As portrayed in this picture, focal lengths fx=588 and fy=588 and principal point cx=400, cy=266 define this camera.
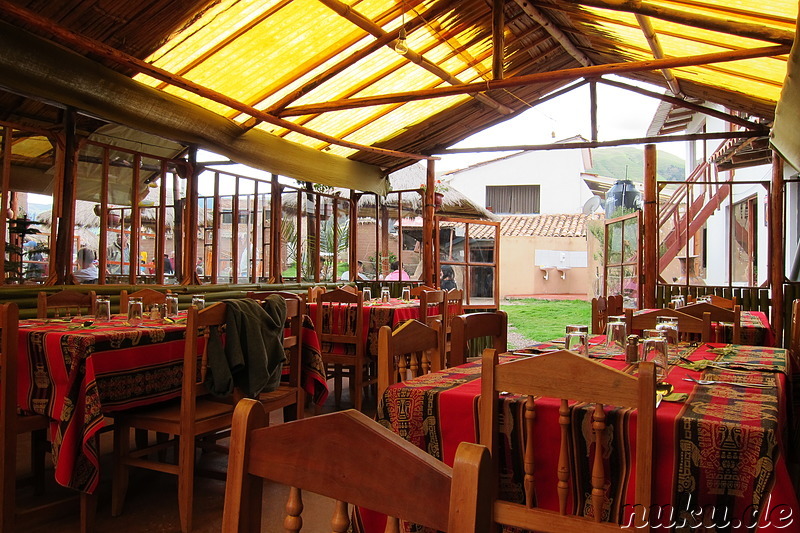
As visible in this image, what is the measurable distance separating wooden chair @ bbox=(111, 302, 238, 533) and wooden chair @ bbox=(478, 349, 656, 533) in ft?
5.00

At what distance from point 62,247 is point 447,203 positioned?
20.8 ft

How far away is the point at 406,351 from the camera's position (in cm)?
210

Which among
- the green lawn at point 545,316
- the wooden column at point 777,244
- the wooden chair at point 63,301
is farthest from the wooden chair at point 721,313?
the green lawn at point 545,316

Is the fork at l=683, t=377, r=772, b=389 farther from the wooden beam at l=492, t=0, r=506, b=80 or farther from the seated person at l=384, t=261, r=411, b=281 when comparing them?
the seated person at l=384, t=261, r=411, b=281

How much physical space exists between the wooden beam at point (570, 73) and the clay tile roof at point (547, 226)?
1133 cm

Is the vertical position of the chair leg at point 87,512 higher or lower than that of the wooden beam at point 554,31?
lower

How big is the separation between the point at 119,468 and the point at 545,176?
63.5 ft

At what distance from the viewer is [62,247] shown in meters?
4.67

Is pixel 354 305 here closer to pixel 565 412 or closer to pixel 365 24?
pixel 365 24

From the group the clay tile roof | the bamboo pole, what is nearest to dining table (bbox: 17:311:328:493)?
the bamboo pole

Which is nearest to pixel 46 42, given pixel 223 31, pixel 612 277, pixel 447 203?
pixel 223 31

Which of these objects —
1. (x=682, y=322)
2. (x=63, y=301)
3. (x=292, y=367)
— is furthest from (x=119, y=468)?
(x=682, y=322)

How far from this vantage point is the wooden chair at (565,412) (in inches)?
49.6

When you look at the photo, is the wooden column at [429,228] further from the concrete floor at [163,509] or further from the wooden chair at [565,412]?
the wooden chair at [565,412]
